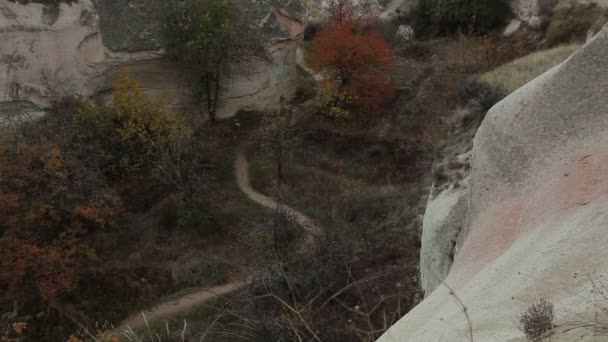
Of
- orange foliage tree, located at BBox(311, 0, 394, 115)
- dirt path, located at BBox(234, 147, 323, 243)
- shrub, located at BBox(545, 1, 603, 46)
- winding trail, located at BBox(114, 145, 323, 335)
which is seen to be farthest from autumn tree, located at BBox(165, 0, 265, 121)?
shrub, located at BBox(545, 1, 603, 46)

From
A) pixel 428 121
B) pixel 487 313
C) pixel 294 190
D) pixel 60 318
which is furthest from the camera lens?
pixel 428 121

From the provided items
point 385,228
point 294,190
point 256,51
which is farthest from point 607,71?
point 256,51

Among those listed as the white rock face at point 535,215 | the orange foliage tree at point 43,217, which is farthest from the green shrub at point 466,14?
the white rock face at point 535,215

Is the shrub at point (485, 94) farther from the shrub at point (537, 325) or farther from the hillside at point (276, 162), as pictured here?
the shrub at point (537, 325)

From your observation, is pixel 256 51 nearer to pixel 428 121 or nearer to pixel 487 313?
pixel 428 121

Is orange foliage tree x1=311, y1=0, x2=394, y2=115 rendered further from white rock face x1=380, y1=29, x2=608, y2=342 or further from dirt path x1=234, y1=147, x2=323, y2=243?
white rock face x1=380, y1=29, x2=608, y2=342

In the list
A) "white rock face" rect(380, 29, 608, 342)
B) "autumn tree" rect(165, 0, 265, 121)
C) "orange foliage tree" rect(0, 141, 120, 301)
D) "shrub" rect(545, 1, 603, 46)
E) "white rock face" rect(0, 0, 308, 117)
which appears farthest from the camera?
"autumn tree" rect(165, 0, 265, 121)

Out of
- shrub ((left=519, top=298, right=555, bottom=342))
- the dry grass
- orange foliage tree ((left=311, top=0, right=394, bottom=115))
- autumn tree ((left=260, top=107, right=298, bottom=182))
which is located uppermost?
shrub ((left=519, top=298, right=555, bottom=342))
